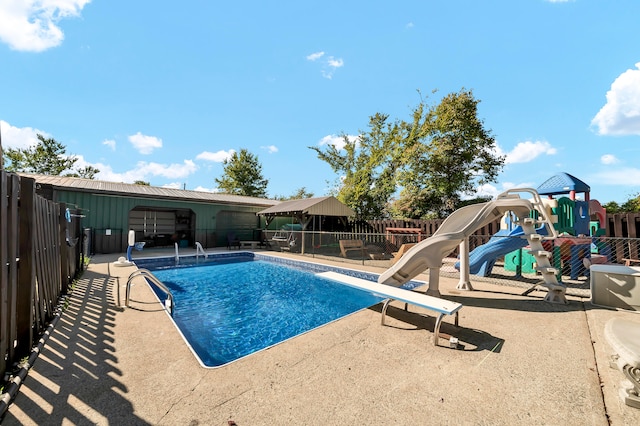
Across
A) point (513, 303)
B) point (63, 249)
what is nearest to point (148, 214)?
point (63, 249)

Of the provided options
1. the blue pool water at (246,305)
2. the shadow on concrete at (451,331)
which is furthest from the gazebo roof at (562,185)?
the shadow on concrete at (451,331)

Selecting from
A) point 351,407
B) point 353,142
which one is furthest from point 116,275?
point 353,142

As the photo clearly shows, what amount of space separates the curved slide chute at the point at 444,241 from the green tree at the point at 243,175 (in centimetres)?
3210

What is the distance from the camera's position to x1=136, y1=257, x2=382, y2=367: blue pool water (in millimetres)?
4820

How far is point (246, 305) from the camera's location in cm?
Answer: 680

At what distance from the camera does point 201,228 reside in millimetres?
17219

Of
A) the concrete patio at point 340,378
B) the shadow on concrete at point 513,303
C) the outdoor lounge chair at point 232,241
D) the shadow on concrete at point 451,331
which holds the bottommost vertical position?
the shadow on concrete at point 513,303

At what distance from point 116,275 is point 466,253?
9.81 metres

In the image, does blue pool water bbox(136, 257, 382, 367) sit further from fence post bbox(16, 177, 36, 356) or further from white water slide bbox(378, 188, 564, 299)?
fence post bbox(16, 177, 36, 356)

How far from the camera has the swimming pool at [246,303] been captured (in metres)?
4.84

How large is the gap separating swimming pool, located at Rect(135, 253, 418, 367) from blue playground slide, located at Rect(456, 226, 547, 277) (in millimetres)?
3243

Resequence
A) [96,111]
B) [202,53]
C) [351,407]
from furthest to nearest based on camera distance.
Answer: [96,111] → [202,53] → [351,407]

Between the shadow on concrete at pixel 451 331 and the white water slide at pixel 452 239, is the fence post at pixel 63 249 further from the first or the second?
the white water slide at pixel 452 239

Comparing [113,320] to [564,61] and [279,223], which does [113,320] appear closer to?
[564,61]
